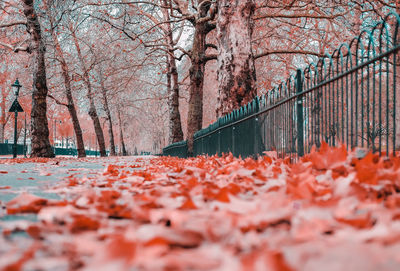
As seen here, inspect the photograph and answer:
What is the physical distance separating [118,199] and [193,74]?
10.9 meters

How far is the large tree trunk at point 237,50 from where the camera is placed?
7.88 meters

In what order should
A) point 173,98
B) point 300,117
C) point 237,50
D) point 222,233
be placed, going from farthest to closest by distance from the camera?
point 173,98
point 237,50
point 300,117
point 222,233

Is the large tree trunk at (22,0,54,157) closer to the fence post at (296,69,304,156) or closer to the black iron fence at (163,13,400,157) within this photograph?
the black iron fence at (163,13,400,157)

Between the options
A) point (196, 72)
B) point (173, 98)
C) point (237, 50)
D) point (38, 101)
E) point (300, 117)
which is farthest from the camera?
point (173, 98)

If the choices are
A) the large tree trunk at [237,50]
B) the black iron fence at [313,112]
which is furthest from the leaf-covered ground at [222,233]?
the large tree trunk at [237,50]

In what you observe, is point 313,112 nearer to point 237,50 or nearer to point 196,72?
point 237,50

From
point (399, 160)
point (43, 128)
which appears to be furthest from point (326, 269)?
point (43, 128)

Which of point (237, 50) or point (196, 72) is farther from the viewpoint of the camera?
point (196, 72)

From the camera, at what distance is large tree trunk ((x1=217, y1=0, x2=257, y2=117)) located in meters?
7.88

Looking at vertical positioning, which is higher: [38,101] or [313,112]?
[38,101]

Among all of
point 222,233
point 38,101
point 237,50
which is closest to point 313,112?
point 222,233

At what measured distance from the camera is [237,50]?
7.89m

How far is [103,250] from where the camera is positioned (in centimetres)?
108

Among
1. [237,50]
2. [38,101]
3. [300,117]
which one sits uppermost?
[237,50]
